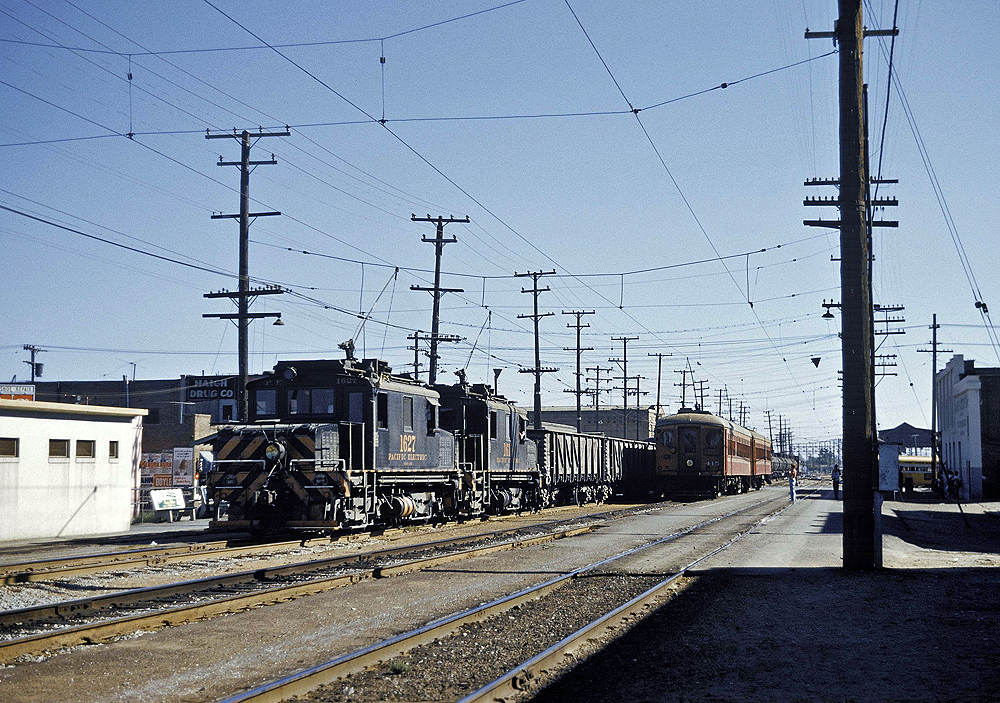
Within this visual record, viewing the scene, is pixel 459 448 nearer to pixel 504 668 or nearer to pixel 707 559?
pixel 707 559

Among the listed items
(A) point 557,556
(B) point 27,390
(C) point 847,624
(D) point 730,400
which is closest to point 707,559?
(A) point 557,556

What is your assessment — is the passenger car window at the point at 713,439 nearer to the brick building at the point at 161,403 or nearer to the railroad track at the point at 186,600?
the brick building at the point at 161,403

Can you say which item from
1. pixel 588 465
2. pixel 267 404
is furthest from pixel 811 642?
pixel 588 465

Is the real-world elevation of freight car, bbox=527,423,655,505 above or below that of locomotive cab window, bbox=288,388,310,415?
below

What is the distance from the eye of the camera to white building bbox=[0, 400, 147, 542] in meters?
22.6

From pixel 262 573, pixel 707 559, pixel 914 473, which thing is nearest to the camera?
pixel 262 573

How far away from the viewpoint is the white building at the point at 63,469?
22.6 meters

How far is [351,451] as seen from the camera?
19734 mm

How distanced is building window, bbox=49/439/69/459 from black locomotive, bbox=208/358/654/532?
255 inches

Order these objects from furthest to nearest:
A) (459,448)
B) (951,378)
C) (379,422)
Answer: (951,378) → (459,448) → (379,422)

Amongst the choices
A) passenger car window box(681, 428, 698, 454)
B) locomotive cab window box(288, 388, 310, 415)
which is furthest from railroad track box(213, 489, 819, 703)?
passenger car window box(681, 428, 698, 454)

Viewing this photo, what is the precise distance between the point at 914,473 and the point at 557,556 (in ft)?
172

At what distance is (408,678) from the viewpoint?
26.3 ft

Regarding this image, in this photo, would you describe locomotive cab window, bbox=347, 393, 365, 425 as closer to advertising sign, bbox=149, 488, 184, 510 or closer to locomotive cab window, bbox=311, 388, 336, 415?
locomotive cab window, bbox=311, 388, 336, 415
